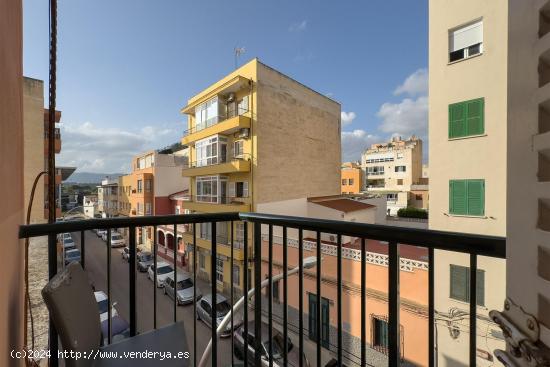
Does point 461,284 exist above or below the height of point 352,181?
below

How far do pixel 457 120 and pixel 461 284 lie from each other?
337 centimetres

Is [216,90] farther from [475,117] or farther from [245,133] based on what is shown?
[475,117]

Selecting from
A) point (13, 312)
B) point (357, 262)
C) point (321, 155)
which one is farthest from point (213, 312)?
point (321, 155)

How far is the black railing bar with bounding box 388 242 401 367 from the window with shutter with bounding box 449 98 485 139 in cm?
595

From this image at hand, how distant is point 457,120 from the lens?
5906 millimetres

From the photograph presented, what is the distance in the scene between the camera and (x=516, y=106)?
0.58 metres

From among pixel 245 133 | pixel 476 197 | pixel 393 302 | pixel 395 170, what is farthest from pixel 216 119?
pixel 395 170

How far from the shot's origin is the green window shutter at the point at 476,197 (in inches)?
217

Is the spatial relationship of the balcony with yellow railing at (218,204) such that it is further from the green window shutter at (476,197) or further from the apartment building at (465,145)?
the green window shutter at (476,197)

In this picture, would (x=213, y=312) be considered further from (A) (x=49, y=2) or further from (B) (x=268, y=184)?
(B) (x=268, y=184)

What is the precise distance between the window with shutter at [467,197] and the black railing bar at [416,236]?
573 centimetres

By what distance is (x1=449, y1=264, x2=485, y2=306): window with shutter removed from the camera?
5264 millimetres

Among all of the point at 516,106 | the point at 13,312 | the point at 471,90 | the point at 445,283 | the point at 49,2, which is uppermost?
the point at 471,90

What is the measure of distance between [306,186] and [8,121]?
11.2 metres
